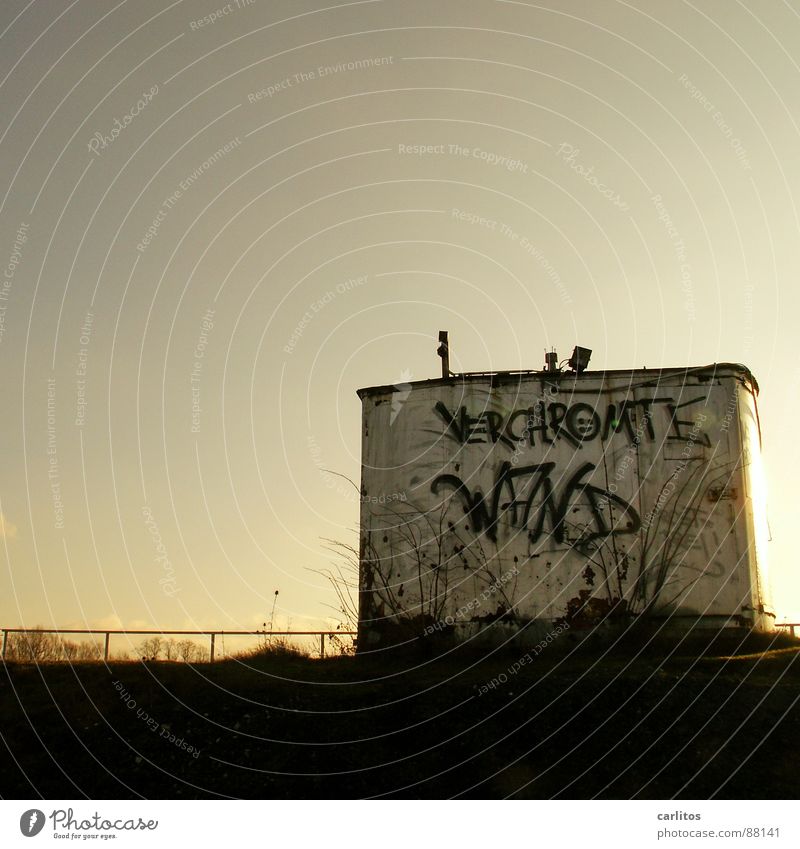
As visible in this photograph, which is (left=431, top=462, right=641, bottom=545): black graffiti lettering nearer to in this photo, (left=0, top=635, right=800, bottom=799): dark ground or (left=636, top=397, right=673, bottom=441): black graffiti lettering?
(left=636, top=397, right=673, bottom=441): black graffiti lettering

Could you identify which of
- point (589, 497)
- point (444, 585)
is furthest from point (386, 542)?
point (589, 497)

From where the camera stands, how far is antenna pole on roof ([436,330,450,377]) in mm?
21344

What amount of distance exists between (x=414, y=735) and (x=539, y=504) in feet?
26.3

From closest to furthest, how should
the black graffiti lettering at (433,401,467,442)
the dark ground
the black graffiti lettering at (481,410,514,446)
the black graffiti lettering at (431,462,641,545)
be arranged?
the dark ground < the black graffiti lettering at (431,462,641,545) < the black graffiti lettering at (481,410,514,446) < the black graffiti lettering at (433,401,467,442)

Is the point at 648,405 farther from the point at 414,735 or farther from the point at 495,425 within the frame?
the point at 414,735

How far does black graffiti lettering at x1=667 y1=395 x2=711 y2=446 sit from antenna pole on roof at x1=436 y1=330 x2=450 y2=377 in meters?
4.94

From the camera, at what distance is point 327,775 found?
11047 millimetres

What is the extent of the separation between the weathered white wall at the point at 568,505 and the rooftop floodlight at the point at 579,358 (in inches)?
51.2

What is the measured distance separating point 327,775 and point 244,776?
38.0 inches

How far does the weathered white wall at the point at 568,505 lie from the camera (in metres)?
18.5

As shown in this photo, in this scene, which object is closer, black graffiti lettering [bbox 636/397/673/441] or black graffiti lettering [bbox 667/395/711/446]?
black graffiti lettering [bbox 667/395/711/446]

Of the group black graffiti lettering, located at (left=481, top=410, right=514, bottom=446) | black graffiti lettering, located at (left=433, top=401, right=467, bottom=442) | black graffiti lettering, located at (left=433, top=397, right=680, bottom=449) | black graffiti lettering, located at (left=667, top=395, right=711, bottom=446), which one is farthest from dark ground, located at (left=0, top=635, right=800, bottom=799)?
black graffiti lettering, located at (left=433, top=401, right=467, bottom=442)

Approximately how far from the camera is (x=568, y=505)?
19125mm
